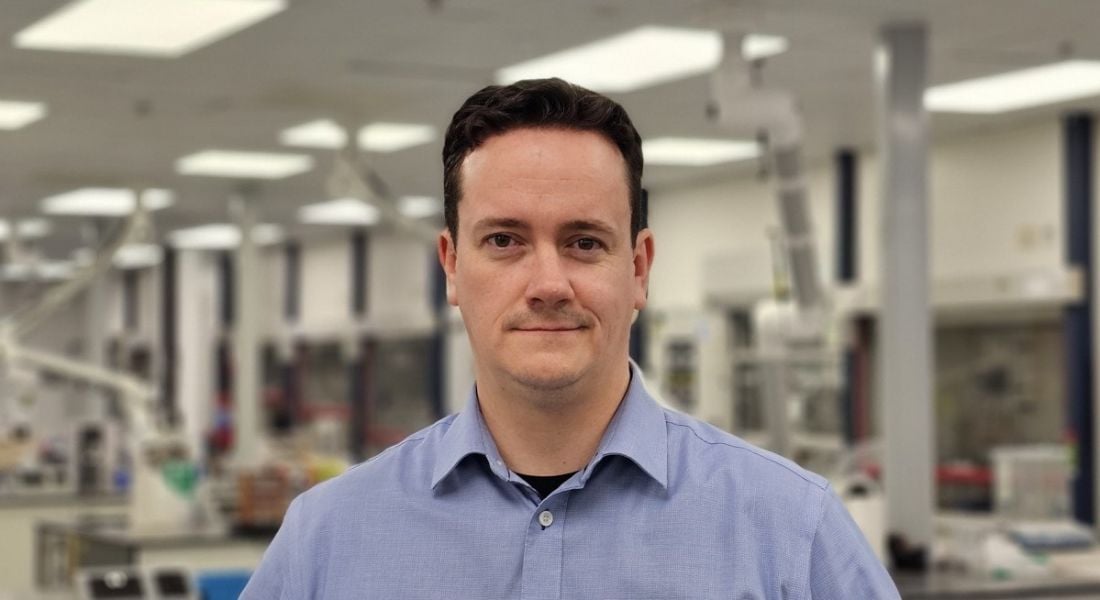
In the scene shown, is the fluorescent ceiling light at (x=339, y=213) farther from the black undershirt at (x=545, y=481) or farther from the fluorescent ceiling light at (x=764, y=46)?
the black undershirt at (x=545, y=481)

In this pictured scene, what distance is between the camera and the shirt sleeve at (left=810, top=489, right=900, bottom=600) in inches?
56.3

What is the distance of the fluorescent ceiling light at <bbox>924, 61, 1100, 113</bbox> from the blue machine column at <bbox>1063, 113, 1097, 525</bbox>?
53 cm

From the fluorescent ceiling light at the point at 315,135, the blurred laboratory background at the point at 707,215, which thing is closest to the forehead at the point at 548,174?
the blurred laboratory background at the point at 707,215

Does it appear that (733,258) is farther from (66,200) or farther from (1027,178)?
(66,200)

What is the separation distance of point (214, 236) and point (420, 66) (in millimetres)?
10765

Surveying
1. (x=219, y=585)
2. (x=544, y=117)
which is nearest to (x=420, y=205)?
(x=219, y=585)

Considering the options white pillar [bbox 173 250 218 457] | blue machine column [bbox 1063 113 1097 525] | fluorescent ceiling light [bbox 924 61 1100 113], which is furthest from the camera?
white pillar [bbox 173 250 218 457]

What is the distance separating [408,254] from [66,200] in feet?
13.4

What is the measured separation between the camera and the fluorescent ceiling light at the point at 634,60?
722 centimetres

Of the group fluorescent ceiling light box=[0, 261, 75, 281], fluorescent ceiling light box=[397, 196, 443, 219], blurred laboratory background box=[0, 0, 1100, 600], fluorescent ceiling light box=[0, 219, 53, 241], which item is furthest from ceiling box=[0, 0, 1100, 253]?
fluorescent ceiling light box=[0, 261, 75, 281]

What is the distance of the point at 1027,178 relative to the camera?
9961mm

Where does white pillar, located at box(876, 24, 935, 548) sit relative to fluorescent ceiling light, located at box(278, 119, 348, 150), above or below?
below

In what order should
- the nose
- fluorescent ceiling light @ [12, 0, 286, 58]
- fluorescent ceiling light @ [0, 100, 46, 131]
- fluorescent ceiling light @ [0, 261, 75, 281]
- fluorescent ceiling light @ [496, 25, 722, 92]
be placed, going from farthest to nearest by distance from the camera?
fluorescent ceiling light @ [0, 261, 75, 281], fluorescent ceiling light @ [0, 100, 46, 131], fluorescent ceiling light @ [496, 25, 722, 92], fluorescent ceiling light @ [12, 0, 286, 58], the nose

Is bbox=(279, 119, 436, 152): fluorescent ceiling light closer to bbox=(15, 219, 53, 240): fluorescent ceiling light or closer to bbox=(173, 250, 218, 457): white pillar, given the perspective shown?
bbox=(15, 219, 53, 240): fluorescent ceiling light
